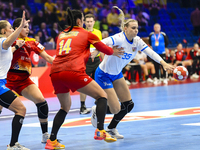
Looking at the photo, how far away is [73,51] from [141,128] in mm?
2182

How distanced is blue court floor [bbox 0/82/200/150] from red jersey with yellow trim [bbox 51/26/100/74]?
44.7 inches

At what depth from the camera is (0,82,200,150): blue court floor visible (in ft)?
15.3

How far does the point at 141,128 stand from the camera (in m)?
5.86

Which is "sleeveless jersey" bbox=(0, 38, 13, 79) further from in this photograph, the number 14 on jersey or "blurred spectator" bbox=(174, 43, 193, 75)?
"blurred spectator" bbox=(174, 43, 193, 75)

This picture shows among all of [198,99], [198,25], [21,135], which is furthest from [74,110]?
[198,25]

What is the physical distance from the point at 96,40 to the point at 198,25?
18347mm

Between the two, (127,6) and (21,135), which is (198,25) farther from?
(21,135)

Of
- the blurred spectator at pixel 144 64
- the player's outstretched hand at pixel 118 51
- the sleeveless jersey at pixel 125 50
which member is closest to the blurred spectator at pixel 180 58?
the blurred spectator at pixel 144 64

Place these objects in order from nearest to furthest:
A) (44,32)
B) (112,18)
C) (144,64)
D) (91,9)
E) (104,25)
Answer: (144,64)
(44,32)
(104,25)
(91,9)
(112,18)

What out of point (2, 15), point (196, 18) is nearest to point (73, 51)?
point (2, 15)

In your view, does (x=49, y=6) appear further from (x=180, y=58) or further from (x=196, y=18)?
(x=196, y=18)

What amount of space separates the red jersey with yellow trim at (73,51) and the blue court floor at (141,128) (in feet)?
3.72

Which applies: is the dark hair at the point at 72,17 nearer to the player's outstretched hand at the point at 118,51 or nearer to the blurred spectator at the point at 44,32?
the player's outstretched hand at the point at 118,51

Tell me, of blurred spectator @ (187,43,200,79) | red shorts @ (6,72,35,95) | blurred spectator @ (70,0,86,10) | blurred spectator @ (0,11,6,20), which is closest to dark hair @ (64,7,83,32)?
red shorts @ (6,72,35,95)
